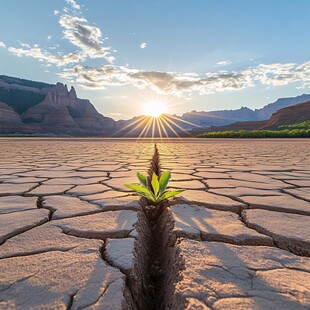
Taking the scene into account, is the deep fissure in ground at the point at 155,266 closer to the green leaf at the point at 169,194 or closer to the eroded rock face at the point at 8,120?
the green leaf at the point at 169,194

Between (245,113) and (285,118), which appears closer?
(285,118)

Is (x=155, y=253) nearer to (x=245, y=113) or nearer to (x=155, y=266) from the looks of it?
(x=155, y=266)

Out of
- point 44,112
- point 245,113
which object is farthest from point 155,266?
point 245,113

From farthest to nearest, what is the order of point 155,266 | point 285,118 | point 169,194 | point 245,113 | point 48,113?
point 245,113 → point 48,113 → point 285,118 → point 169,194 → point 155,266

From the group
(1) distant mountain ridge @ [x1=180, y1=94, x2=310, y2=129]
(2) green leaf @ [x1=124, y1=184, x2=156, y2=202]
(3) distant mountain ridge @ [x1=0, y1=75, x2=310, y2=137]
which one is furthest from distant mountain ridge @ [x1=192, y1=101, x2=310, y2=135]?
(1) distant mountain ridge @ [x1=180, y1=94, x2=310, y2=129]

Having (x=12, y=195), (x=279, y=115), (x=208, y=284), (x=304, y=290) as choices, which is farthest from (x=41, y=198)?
(x=279, y=115)

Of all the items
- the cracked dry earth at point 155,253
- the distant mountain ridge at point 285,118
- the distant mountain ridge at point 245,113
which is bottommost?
the cracked dry earth at point 155,253

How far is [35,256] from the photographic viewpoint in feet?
2.17

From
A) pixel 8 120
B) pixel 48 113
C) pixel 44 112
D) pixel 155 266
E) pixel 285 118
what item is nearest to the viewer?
pixel 155 266

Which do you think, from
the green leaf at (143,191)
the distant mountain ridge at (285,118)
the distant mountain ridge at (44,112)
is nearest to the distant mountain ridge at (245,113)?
the distant mountain ridge at (44,112)

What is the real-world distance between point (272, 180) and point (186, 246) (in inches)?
54.5

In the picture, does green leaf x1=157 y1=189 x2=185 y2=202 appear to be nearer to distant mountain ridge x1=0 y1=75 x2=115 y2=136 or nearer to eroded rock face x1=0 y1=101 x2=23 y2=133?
distant mountain ridge x1=0 y1=75 x2=115 y2=136

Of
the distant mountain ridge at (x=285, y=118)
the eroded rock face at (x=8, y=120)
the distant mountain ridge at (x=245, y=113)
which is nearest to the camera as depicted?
the distant mountain ridge at (x=285, y=118)

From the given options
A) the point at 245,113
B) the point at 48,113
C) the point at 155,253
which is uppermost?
the point at 245,113
